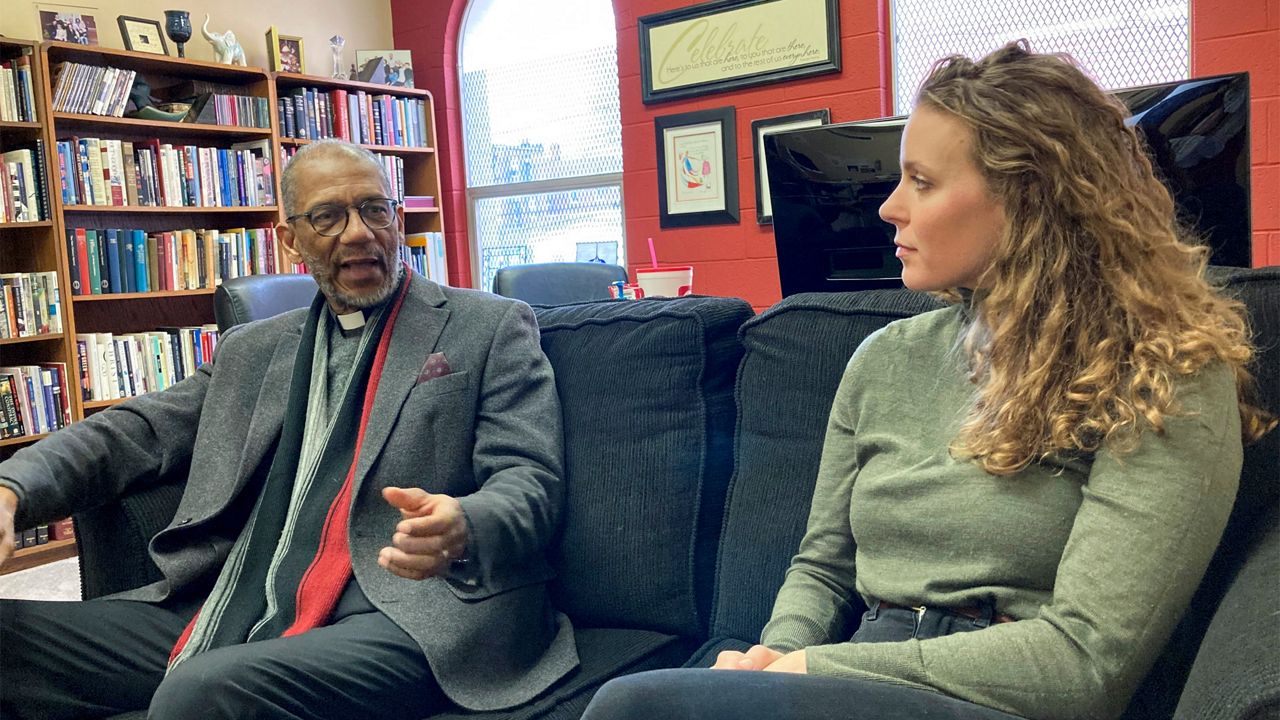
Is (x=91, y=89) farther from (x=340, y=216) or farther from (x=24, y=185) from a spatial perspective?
(x=340, y=216)

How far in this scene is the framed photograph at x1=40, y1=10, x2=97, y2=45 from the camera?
12.3 feet

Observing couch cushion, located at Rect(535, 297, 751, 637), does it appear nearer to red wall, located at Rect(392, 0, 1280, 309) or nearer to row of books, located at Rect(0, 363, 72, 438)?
red wall, located at Rect(392, 0, 1280, 309)

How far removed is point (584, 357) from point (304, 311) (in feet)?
1.79

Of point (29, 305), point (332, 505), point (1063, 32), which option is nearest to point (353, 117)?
point (29, 305)

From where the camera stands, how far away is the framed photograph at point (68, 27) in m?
3.74

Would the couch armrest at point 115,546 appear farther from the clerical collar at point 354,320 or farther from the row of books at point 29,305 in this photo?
the row of books at point 29,305

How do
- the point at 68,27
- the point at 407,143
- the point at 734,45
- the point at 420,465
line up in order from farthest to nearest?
the point at 407,143
the point at 734,45
the point at 68,27
the point at 420,465

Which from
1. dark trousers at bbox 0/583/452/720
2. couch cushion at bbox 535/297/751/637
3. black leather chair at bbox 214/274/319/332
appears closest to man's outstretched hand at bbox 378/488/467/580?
dark trousers at bbox 0/583/452/720

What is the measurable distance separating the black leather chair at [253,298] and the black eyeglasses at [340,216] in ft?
1.61

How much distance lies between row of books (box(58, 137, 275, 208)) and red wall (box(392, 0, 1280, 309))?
1059 millimetres

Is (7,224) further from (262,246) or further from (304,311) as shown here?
(304,311)

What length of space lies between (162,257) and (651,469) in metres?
3.11

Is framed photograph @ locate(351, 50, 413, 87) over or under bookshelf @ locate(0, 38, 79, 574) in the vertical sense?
over

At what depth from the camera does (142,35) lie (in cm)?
403
